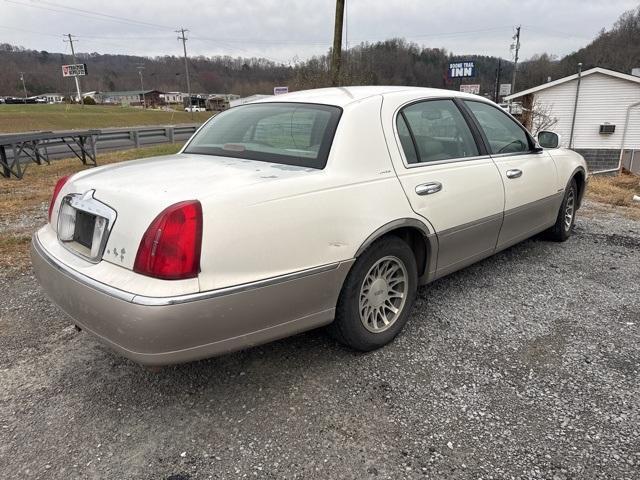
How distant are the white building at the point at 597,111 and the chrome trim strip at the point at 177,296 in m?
30.2

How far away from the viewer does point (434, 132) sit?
3.40 m

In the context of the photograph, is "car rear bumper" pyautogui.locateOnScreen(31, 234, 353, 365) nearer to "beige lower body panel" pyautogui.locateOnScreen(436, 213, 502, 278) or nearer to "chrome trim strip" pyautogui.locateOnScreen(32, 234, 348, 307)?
"chrome trim strip" pyautogui.locateOnScreen(32, 234, 348, 307)

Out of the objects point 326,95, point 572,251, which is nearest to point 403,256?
point 326,95

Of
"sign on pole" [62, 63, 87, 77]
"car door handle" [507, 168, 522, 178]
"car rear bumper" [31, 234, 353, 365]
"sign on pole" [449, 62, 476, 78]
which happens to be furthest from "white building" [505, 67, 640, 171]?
"sign on pole" [62, 63, 87, 77]

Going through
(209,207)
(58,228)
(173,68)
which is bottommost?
(58,228)

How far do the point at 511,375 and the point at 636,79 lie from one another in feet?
110

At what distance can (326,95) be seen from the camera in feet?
10.7

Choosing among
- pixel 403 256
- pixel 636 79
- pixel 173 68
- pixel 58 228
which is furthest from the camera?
pixel 173 68

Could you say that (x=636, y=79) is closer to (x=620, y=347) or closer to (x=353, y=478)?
(x=620, y=347)

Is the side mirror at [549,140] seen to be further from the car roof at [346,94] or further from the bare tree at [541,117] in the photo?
the bare tree at [541,117]

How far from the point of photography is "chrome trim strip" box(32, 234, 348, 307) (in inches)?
80.0

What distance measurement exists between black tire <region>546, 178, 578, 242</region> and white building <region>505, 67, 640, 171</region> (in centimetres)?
2643

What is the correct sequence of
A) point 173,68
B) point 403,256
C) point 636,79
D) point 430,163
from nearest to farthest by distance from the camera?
1. point 403,256
2. point 430,163
3. point 636,79
4. point 173,68

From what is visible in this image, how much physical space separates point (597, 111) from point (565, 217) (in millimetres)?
31833
